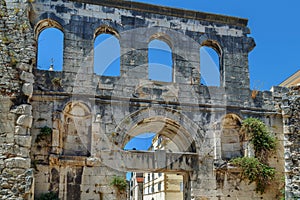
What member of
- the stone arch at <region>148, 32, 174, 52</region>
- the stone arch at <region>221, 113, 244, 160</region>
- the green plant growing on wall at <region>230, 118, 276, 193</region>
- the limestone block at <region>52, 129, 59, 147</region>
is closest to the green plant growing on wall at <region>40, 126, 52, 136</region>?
the limestone block at <region>52, 129, 59, 147</region>

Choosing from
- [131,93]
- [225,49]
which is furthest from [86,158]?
[225,49]

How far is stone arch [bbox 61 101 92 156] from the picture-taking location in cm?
1468

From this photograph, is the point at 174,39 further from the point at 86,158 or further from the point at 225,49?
the point at 86,158

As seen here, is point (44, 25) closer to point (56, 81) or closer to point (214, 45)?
point (56, 81)

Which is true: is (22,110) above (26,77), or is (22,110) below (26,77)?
below

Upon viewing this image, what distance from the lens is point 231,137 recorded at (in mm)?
16297

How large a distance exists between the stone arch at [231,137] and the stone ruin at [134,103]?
0.03 meters

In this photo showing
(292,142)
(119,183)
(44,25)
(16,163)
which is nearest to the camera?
(292,142)

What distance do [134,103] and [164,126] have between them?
1502 millimetres

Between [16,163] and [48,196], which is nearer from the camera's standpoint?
[16,163]

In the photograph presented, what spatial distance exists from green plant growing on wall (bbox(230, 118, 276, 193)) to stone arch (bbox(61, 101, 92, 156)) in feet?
15.6

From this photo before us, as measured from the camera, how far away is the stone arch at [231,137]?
52.9 ft

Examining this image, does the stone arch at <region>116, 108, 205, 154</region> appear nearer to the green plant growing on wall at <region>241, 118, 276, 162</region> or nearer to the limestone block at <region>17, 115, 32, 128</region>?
the green plant growing on wall at <region>241, 118, 276, 162</region>

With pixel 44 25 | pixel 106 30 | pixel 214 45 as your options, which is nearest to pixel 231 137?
pixel 214 45
